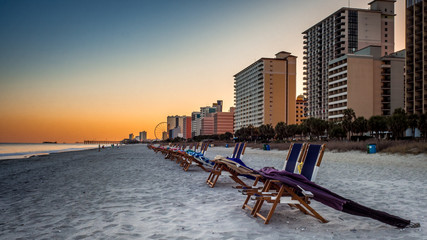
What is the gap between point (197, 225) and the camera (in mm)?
3988

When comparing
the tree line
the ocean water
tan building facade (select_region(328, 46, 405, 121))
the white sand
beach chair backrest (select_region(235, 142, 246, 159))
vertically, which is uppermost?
tan building facade (select_region(328, 46, 405, 121))

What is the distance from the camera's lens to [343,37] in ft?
317

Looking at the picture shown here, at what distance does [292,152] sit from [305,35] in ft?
389

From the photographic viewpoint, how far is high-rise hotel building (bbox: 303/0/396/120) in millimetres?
96688

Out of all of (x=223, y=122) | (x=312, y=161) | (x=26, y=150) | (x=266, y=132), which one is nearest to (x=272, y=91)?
(x=266, y=132)

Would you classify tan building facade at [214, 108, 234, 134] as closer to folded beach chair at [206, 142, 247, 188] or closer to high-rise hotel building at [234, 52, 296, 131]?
high-rise hotel building at [234, 52, 296, 131]

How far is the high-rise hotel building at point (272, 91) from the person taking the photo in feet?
399

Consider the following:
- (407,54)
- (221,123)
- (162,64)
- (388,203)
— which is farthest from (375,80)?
(221,123)

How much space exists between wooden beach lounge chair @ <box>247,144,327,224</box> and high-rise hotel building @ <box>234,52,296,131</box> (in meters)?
117

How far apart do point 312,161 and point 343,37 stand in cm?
10260

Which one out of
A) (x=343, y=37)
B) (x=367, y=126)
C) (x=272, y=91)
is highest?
(x=343, y=37)

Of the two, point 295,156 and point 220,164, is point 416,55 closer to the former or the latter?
point 220,164

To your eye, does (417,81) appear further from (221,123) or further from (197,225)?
(221,123)

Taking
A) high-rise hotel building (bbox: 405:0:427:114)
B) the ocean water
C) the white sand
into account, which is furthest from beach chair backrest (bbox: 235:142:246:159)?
high-rise hotel building (bbox: 405:0:427:114)
